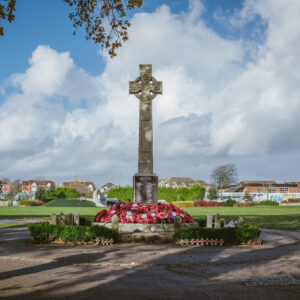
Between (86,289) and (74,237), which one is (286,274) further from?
(74,237)

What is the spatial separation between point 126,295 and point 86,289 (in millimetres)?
659

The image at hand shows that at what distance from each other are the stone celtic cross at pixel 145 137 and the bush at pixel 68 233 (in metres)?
3.27

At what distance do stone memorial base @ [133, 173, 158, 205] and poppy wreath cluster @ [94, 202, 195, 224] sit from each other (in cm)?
63

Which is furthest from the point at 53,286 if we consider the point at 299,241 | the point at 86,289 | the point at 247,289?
the point at 299,241

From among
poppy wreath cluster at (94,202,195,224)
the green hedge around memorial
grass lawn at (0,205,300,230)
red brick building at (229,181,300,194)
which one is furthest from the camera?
red brick building at (229,181,300,194)

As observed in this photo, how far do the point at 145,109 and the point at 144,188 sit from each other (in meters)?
3.42

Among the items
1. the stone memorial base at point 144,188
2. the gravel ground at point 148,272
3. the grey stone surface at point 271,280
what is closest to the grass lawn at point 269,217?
the stone memorial base at point 144,188

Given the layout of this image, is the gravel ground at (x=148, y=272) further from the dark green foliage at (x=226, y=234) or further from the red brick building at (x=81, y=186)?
the red brick building at (x=81, y=186)

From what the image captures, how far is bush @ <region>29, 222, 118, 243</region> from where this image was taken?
31.2 ft

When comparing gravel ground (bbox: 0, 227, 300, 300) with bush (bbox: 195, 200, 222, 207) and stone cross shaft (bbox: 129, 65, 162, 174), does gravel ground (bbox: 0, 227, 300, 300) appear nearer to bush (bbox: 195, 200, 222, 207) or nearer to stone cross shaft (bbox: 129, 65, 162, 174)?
stone cross shaft (bbox: 129, 65, 162, 174)

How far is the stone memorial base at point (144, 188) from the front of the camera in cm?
1275

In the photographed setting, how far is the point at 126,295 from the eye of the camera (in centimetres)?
462

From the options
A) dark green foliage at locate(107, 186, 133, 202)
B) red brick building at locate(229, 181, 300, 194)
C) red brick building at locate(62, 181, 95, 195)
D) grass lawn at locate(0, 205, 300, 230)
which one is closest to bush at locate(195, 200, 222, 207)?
dark green foliage at locate(107, 186, 133, 202)

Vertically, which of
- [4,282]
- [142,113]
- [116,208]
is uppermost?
[142,113]
